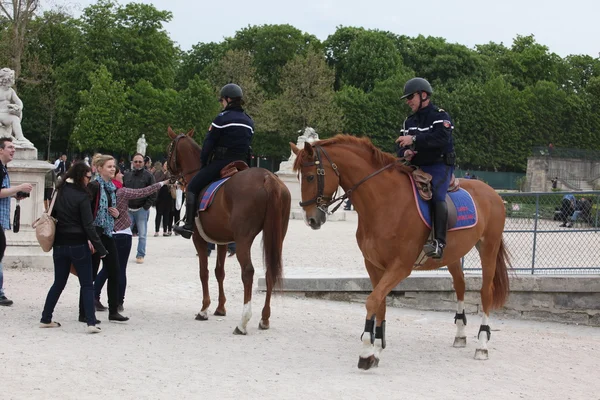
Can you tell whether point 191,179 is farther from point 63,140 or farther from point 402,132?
point 63,140

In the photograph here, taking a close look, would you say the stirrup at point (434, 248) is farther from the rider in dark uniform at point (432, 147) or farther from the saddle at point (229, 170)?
the saddle at point (229, 170)

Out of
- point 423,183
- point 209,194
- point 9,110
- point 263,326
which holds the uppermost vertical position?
point 9,110

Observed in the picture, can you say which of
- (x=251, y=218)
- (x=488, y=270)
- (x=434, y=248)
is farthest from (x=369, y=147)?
(x=488, y=270)

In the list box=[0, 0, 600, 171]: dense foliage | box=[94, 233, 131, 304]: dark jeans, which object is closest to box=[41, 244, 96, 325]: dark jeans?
box=[94, 233, 131, 304]: dark jeans

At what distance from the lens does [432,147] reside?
8.89 m

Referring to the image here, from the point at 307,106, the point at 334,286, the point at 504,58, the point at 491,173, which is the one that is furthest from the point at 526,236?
the point at 504,58

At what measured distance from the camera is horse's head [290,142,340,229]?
8.43 meters

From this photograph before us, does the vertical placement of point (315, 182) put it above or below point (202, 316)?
above

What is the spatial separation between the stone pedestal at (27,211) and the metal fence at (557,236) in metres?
8.42

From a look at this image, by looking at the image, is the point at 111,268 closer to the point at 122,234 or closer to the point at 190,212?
the point at 122,234

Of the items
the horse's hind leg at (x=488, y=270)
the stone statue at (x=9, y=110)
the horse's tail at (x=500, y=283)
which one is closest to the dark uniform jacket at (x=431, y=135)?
the horse's hind leg at (x=488, y=270)

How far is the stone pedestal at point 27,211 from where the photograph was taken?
15211 millimetres

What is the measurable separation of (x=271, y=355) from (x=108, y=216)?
114 inches

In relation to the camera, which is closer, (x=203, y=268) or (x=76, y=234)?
(x=76, y=234)
